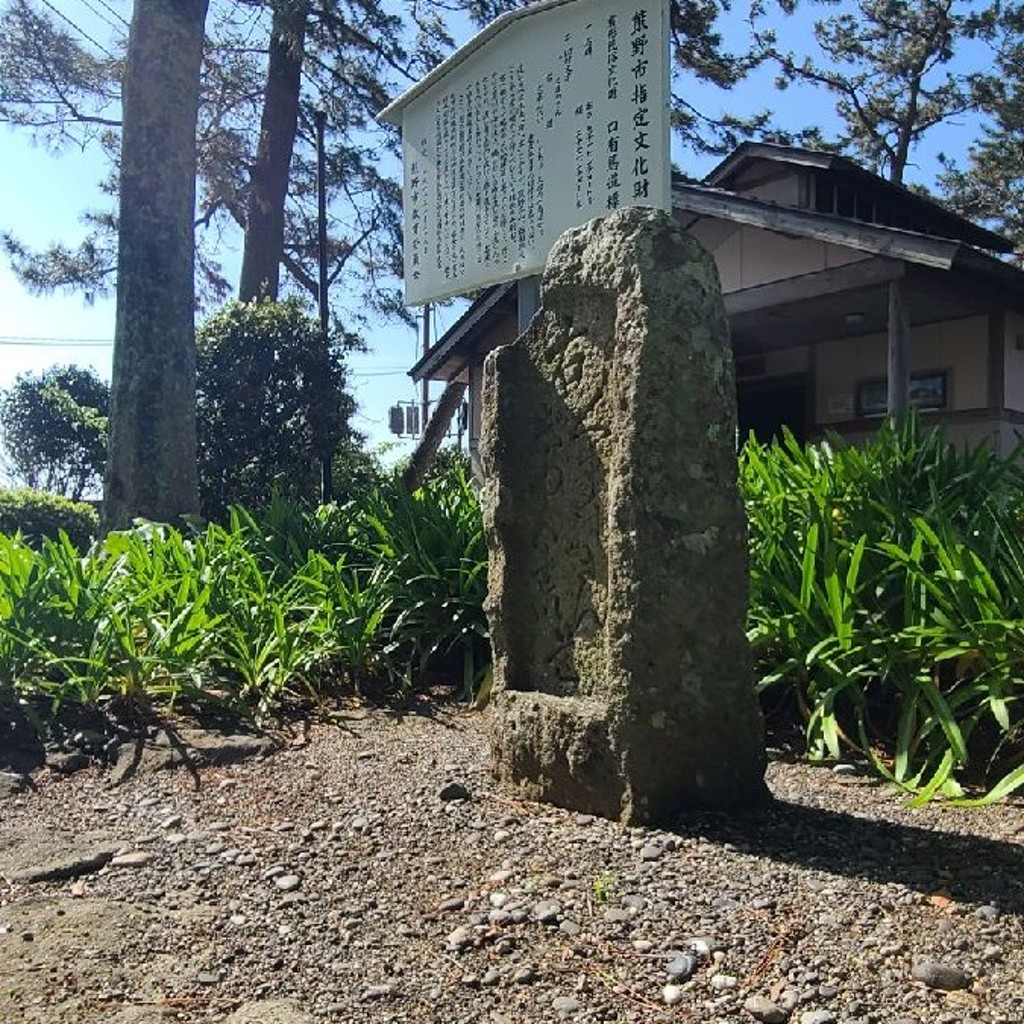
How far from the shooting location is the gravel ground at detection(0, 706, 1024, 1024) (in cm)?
194

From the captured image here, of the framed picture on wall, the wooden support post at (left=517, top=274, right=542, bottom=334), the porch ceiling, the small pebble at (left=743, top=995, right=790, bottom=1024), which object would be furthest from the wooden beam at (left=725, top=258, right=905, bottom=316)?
the small pebble at (left=743, top=995, right=790, bottom=1024)

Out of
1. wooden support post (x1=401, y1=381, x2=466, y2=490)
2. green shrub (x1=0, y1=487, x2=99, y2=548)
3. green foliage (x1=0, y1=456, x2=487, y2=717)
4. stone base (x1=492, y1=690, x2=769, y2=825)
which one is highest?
wooden support post (x1=401, y1=381, x2=466, y2=490)

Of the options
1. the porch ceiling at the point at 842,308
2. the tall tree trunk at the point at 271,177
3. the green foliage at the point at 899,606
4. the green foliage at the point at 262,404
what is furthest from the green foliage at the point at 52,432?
the green foliage at the point at 899,606

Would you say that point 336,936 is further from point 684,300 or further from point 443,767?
point 684,300

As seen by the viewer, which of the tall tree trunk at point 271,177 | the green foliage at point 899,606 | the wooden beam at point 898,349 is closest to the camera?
the green foliage at point 899,606

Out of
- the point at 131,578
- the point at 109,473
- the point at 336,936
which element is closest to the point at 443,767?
the point at 336,936

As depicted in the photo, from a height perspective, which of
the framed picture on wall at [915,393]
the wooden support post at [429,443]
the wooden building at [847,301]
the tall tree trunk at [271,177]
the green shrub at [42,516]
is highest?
the tall tree trunk at [271,177]

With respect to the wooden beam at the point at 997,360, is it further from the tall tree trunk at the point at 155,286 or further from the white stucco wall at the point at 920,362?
A: the tall tree trunk at the point at 155,286

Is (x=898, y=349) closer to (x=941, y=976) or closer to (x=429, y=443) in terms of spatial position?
(x=429, y=443)

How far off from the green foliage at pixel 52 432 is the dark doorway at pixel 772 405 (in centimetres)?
1271

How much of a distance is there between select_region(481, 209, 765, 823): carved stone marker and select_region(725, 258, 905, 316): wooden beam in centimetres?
687

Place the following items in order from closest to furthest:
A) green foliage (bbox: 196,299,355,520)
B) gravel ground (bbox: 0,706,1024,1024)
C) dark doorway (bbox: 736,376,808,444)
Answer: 1. gravel ground (bbox: 0,706,1024,1024)
2. green foliage (bbox: 196,299,355,520)
3. dark doorway (bbox: 736,376,808,444)

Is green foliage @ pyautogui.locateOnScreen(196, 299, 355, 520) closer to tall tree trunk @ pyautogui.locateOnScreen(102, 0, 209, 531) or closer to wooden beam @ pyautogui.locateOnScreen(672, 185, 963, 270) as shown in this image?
tall tree trunk @ pyautogui.locateOnScreen(102, 0, 209, 531)

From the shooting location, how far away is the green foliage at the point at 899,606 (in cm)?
334
